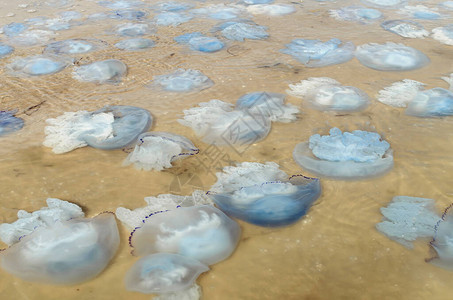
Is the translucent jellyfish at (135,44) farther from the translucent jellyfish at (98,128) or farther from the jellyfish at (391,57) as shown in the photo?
the jellyfish at (391,57)

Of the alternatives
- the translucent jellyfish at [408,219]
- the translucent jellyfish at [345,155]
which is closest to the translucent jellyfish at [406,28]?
the translucent jellyfish at [345,155]

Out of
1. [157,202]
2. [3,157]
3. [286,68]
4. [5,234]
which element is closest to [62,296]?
[5,234]

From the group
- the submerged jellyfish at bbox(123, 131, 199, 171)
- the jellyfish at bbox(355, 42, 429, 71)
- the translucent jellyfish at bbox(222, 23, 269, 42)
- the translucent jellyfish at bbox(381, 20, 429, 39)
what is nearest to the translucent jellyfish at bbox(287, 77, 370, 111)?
the jellyfish at bbox(355, 42, 429, 71)

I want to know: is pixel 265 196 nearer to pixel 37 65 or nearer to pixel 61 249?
pixel 61 249

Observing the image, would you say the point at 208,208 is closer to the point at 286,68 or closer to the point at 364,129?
the point at 364,129

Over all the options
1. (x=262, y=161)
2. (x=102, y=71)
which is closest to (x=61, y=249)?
(x=262, y=161)
